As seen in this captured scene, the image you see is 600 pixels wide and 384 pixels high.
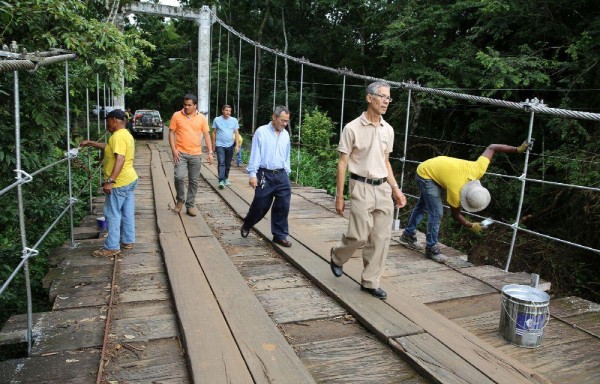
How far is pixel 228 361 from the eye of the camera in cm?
228

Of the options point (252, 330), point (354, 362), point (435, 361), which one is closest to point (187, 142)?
point (252, 330)

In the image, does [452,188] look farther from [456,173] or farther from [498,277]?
[498,277]

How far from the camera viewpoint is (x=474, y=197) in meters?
3.40

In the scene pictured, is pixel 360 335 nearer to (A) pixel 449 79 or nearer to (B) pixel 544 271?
(B) pixel 544 271

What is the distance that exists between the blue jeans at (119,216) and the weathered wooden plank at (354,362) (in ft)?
6.72

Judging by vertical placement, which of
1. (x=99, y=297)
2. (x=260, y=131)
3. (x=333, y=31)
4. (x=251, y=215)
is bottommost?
(x=99, y=297)

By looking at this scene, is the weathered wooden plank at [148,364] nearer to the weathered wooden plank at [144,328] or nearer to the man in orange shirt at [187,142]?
the weathered wooden plank at [144,328]

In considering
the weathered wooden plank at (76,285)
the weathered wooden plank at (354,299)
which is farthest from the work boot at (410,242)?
the weathered wooden plank at (76,285)

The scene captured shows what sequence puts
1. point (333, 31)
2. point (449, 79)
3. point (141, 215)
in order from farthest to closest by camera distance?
point (333, 31) → point (449, 79) → point (141, 215)

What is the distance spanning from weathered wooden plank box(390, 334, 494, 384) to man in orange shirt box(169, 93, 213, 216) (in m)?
3.41

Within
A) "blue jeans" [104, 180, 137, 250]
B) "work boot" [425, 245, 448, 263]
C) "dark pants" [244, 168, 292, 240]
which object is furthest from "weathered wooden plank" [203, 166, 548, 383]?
"blue jeans" [104, 180, 137, 250]

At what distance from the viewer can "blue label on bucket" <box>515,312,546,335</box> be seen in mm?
2500

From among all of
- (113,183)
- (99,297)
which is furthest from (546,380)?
(113,183)

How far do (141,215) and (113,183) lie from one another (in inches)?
63.1
